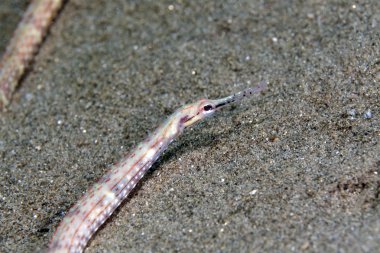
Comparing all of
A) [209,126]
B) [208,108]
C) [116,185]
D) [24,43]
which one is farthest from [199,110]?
[24,43]

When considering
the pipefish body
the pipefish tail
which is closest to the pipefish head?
the pipefish body

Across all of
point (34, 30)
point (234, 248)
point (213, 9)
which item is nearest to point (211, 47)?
point (213, 9)

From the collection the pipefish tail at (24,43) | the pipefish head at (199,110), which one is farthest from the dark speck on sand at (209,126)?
the pipefish head at (199,110)

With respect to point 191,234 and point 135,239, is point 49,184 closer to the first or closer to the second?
point 135,239

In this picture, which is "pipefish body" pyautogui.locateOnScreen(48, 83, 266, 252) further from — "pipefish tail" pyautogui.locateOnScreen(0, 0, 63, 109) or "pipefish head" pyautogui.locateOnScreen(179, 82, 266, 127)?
"pipefish tail" pyautogui.locateOnScreen(0, 0, 63, 109)

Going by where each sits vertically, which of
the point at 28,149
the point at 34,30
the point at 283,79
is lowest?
the point at 283,79

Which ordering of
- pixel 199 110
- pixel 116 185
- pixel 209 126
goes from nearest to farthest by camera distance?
1. pixel 116 185
2. pixel 199 110
3. pixel 209 126

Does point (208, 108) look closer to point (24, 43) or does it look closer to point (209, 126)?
point (209, 126)

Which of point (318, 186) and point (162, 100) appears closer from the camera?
point (318, 186)
